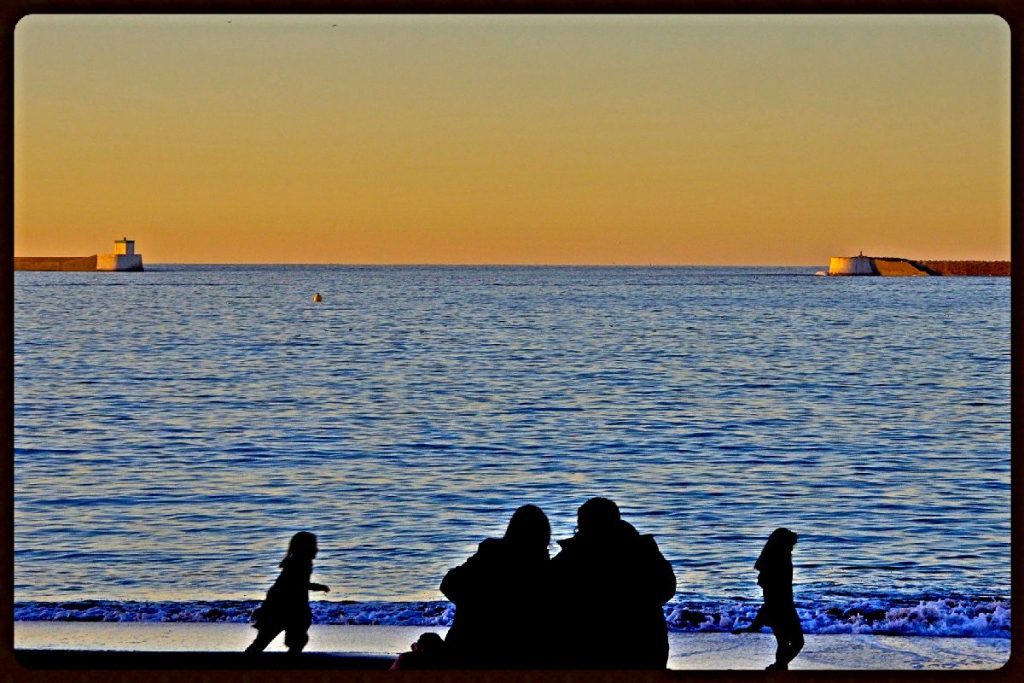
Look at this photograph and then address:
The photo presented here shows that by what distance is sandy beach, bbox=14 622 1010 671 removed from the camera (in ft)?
31.4

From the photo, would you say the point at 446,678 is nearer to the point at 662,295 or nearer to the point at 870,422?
the point at 870,422

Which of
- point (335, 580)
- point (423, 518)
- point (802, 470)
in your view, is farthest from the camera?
point (802, 470)

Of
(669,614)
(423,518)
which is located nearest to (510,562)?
(669,614)

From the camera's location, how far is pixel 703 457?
1098 inches

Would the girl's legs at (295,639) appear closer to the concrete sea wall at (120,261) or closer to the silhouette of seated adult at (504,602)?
the silhouette of seated adult at (504,602)

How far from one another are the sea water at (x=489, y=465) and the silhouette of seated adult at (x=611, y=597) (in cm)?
8

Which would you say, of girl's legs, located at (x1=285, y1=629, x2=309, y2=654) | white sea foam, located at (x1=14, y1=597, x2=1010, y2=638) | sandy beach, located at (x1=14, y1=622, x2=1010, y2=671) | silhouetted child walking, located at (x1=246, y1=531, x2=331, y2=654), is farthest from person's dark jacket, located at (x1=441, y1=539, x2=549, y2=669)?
white sea foam, located at (x1=14, y1=597, x2=1010, y2=638)

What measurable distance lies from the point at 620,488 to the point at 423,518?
536 centimetres

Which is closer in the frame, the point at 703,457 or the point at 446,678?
the point at 446,678

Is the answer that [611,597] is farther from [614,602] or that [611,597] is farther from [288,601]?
[288,601]

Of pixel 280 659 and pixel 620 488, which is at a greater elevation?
pixel 280 659

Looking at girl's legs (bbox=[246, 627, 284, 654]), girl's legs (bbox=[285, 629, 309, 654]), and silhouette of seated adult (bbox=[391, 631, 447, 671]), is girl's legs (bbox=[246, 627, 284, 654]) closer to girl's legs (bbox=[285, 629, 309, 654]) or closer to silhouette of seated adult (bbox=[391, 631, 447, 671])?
girl's legs (bbox=[285, 629, 309, 654])

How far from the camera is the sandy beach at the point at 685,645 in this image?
9.58 meters

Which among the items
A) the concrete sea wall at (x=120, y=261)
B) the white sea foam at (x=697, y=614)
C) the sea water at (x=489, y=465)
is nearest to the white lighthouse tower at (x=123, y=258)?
the concrete sea wall at (x=120, y=261)
